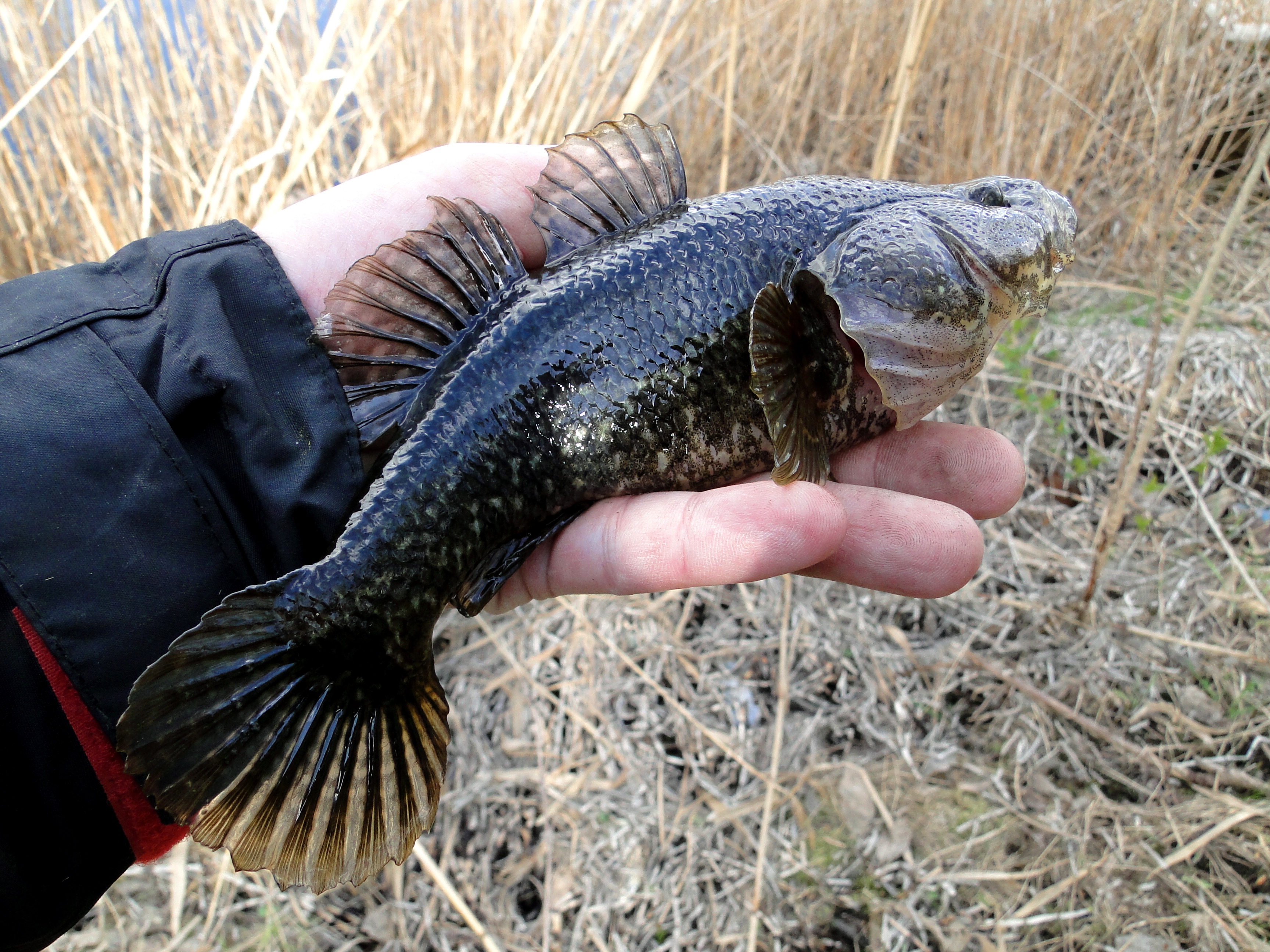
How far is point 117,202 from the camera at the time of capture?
3.42m

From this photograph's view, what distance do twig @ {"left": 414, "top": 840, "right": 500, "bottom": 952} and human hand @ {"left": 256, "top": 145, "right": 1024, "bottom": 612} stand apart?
3.32 feet

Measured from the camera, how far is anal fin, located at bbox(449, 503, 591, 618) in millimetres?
1794

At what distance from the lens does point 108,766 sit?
152cm

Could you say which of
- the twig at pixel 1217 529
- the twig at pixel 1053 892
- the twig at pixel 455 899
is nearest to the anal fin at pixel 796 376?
the twig at pixel 1053 892

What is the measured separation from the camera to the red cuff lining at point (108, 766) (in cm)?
147

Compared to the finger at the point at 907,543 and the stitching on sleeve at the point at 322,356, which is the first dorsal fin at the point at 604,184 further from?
the finger at the point at 907,543

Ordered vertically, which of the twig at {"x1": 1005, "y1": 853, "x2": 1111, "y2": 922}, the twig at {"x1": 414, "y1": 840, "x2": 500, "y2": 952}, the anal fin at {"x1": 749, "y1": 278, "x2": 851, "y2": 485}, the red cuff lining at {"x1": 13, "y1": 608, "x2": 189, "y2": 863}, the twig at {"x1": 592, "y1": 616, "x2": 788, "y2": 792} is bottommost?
the twig at {"x1": 414, "y1": 840, "x2": 500, "y2": 952}

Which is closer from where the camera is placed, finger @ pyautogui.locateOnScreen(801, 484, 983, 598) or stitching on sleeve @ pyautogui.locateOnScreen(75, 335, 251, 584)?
stitching on sleeve @ pyautogui.locateOnScreen(75, 335, 251, 584)

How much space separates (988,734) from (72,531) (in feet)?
9.06

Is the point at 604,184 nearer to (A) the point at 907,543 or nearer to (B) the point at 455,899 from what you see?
(A) the point at 907,543

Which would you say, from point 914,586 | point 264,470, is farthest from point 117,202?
point 914,586

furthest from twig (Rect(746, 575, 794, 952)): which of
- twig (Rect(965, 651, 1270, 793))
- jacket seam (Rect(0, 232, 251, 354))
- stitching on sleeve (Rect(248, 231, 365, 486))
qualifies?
jacket seam (Rect(0, 232, 251, 354))

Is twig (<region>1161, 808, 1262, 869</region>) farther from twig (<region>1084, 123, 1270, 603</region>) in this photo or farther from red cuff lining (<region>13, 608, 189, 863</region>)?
red cuff lining (<region>13, 608, 189, 863</region>)

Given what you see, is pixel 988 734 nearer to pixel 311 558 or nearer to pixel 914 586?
pixel 914 586
